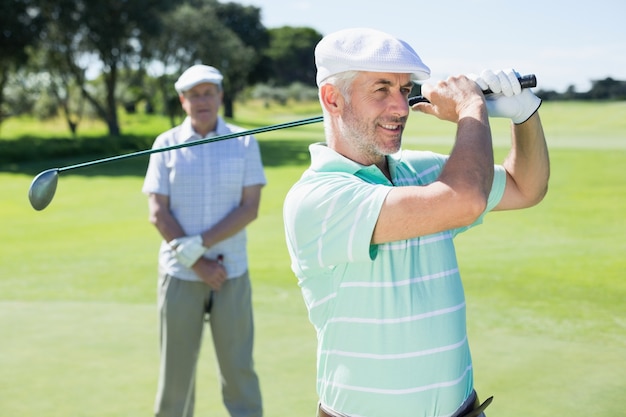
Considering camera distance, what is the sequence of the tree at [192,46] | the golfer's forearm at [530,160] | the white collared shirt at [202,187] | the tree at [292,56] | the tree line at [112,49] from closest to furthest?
the golfer's forearm at [530,160], the white collared shirt at [202,187], the tree line at [112,49], the tree at [192,46], the tree at [292,56]

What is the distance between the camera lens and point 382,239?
5.62 ft

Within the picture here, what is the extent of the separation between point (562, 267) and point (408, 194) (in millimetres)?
6091

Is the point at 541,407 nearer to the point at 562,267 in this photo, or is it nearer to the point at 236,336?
the point at 236,336

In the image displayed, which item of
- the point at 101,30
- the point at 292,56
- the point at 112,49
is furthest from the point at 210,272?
the point at 292,56

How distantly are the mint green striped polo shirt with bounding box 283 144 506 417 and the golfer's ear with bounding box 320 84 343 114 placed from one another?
114mm

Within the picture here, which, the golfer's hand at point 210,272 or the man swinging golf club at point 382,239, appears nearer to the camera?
the man swinging golf club at point 382,239

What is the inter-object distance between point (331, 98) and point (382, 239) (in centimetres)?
39

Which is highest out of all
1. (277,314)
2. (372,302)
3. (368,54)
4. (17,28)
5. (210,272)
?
(17,28)

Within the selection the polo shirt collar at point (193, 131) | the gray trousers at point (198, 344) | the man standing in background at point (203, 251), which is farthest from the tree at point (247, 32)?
the gray trousers at point (198, 344)

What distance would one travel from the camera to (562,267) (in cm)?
738

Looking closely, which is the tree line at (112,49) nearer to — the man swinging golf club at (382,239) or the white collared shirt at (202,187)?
the white collared shirt at (202,187)

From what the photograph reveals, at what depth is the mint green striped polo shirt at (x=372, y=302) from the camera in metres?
1.76

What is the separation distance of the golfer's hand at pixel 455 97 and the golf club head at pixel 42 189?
115cm

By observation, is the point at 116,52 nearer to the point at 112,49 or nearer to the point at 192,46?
the point at 112,49
